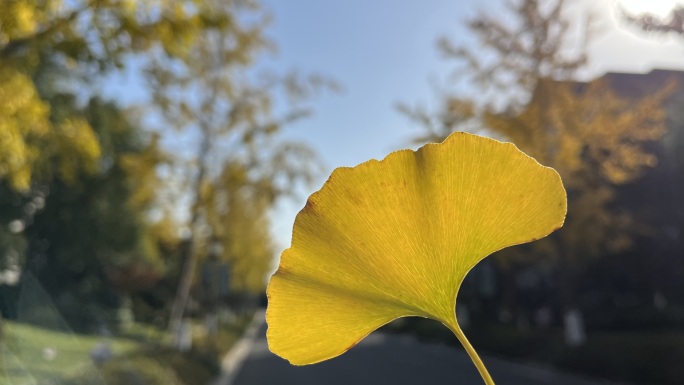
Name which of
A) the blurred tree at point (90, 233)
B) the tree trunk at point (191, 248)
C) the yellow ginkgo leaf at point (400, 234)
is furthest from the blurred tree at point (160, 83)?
the blurred tree at point (90, 233)

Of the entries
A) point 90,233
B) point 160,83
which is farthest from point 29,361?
point 90,233

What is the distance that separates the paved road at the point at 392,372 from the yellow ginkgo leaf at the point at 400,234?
42.2 feet

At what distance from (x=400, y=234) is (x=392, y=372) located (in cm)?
1559

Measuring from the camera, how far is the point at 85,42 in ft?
18.0

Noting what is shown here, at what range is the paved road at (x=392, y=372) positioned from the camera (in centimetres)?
1362

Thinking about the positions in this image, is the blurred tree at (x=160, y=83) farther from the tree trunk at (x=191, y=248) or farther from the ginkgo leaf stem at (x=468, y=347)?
the ginkgo leaf stem at (x=468, y=347)

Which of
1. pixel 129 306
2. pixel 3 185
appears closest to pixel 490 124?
pixel 3 185

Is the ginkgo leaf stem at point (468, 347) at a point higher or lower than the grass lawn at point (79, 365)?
higher

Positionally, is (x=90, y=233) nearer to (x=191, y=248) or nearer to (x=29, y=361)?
(x=191, y=248)

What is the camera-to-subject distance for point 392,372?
1563cm

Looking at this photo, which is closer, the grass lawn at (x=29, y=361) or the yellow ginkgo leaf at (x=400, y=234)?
the yellow ginkgo leaf at (x=400, y=234)

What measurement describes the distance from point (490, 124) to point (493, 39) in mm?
1597

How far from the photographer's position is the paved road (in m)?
13.6

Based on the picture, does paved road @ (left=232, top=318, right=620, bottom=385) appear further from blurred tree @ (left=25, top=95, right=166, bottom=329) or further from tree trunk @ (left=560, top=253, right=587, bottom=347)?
blurred tree @ (left=25, top=95, right=166, bottom=329)
